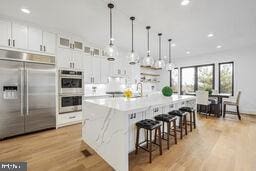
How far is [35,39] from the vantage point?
11.9ft

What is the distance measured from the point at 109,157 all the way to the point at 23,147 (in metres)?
1.95

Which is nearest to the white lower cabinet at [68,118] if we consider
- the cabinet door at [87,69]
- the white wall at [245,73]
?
the cabinet door at [87,69]

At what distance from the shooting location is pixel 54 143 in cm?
294

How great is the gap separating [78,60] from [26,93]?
177 centimetres

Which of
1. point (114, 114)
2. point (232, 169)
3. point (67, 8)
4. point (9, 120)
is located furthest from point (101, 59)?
point (232, 169)

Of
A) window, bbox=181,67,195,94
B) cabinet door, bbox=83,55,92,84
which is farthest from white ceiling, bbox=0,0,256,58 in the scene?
window, bbox=181,67,195,94

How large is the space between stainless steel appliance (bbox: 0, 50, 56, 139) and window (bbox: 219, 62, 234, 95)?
7132mm

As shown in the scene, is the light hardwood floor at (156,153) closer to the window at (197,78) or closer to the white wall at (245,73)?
the white wall at (245,73)

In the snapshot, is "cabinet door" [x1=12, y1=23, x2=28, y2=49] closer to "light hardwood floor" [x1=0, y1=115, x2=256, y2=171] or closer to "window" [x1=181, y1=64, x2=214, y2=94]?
"light hardwood floor" [x1=0, y1=115, x2=256, y2=171]

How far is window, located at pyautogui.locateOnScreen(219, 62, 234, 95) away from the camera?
6.15 metres

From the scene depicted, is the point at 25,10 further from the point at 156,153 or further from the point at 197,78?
the point at 197,78

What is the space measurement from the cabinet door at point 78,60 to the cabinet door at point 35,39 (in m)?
0.97

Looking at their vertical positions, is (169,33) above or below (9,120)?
above

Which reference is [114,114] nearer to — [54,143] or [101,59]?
[54,143]
